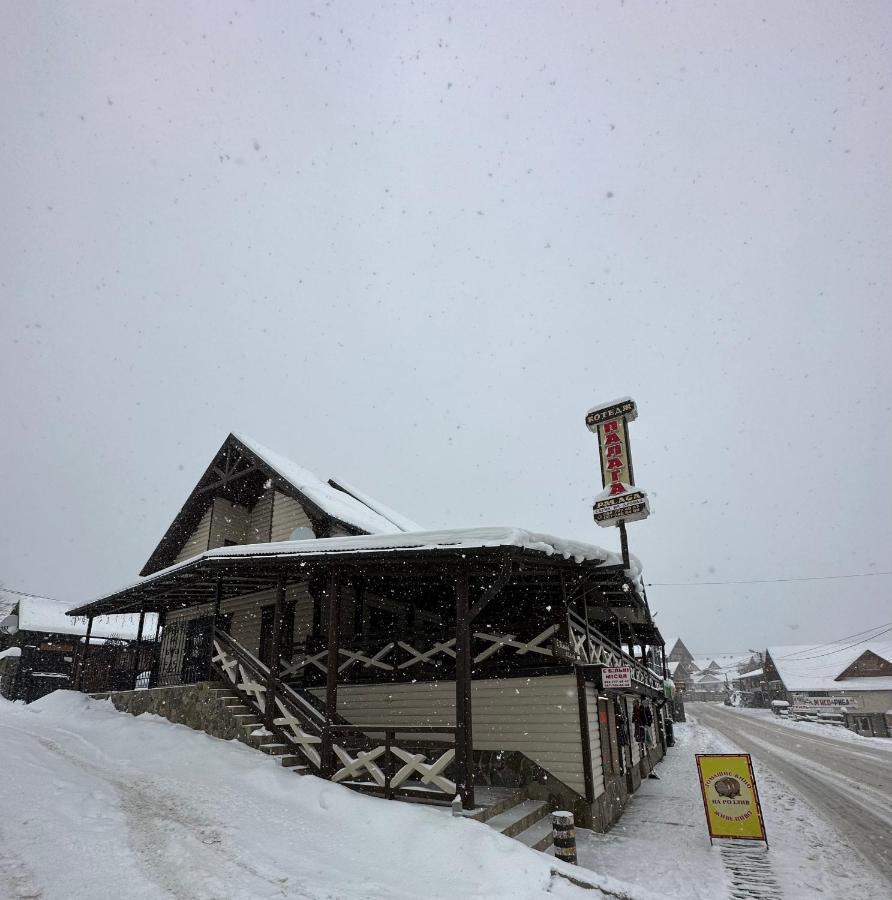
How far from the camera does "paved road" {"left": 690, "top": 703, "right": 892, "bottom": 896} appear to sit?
10.4m

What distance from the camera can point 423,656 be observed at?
489 inches

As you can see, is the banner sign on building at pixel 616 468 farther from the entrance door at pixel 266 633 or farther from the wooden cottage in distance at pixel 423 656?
the entrance door at pixel 266 633

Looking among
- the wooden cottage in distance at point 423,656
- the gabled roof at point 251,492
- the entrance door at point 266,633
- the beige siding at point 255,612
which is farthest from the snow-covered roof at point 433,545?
the entrance door at point 266,633

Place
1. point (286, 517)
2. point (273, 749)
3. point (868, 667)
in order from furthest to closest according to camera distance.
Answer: point (868, 667), point (286, 517), point (273, 749)

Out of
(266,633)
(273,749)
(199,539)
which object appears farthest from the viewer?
(199,539)

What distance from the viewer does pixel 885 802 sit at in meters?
13.7

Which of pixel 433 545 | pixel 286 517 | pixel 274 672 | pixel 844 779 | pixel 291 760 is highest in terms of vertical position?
pixel 286 517

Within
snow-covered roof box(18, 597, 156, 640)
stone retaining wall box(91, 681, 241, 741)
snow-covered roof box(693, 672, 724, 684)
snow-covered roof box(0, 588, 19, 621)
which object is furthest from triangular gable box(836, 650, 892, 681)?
snow-covered roof box(0, 588, 19, 621)

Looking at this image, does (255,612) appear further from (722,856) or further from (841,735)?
(841,735)

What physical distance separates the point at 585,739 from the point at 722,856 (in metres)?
2.61

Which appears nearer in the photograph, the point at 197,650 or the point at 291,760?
the point at 291,760

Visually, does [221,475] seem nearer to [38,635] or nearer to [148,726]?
[148,726]

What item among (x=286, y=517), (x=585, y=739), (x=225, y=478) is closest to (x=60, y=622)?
(x=225, y=478)

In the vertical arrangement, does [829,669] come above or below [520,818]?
below
